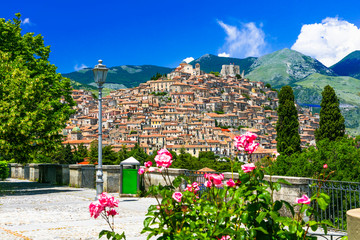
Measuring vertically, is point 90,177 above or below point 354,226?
below

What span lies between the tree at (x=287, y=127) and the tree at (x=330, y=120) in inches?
217

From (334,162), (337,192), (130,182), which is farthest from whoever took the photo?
(334,162)

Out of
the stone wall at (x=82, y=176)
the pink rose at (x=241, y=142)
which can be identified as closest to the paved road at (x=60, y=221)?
the pink rose at (x=241, y=142)

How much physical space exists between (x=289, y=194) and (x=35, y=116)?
1294cm

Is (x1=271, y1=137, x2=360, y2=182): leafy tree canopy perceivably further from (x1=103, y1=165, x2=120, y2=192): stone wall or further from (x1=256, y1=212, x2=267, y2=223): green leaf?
(x1=256, y1=212, x2=267, y2=223): green leaf

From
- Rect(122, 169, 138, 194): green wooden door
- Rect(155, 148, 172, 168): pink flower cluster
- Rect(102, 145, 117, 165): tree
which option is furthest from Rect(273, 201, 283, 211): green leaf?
Rect(102, 145, 117, 165): tree

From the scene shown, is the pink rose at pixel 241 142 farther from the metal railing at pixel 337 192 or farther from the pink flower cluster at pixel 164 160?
the metal railing at pixel 337 192

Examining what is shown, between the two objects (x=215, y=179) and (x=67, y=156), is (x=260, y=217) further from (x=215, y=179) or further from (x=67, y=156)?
(x=67, y=156)

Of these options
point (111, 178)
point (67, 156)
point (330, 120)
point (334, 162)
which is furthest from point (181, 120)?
point (111, 178)

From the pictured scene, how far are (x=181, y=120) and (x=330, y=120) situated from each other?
398 feet

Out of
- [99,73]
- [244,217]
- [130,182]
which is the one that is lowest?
[130,182]

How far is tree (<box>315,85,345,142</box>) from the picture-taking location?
135 feet

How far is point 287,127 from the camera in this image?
48406 mm

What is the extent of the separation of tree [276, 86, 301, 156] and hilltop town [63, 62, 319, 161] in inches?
3572
